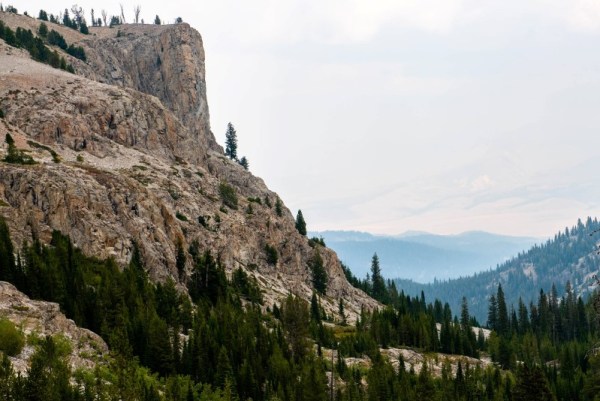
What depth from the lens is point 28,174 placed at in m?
117

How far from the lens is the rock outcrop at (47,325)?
70.7 meters

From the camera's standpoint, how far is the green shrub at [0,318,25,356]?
6231cm

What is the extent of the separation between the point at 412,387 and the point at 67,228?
72.1 metres

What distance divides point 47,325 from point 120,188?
206 ft

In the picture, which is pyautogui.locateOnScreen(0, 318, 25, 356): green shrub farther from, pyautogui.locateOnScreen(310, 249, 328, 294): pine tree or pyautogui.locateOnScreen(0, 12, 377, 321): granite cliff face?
pyautogui.locateOnScreen(310, 249, 328, 294): pine tree

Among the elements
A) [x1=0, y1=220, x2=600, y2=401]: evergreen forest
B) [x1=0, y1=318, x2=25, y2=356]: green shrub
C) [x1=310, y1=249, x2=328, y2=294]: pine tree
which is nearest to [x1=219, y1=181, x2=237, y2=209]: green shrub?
[x1=310, y1=249, x2=328, y2=294]: pine tree

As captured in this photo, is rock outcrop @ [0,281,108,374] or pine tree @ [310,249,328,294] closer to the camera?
rock outcrop @ [0,281,108,374]

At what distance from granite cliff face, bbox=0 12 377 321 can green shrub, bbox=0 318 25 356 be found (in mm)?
44850

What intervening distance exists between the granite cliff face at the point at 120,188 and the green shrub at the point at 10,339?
44.8 metres

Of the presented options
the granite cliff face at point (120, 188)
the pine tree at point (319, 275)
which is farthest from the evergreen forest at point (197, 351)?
the pine tree at point (319, 275)

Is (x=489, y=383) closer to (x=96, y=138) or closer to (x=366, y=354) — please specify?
(x=366, y=354)

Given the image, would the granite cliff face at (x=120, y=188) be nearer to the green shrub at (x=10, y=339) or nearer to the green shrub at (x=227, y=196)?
the green shrub at (x=227, y=196)

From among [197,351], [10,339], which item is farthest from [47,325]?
[197,351]

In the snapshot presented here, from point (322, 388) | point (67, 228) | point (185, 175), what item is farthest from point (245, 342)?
point (185, 175)
